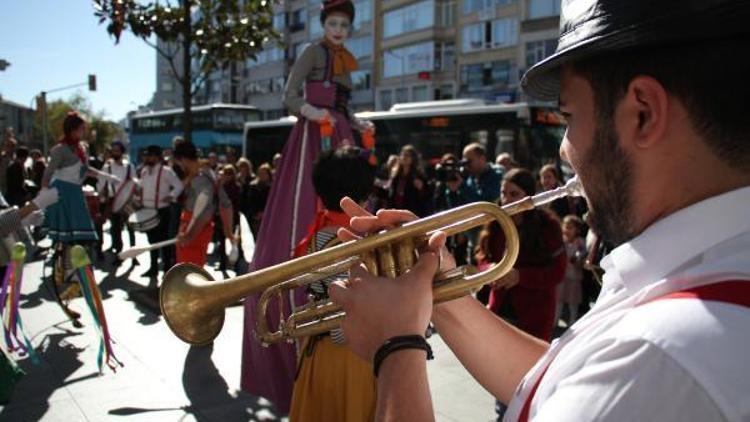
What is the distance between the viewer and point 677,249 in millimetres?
951

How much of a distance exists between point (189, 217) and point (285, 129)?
1293 centimetres

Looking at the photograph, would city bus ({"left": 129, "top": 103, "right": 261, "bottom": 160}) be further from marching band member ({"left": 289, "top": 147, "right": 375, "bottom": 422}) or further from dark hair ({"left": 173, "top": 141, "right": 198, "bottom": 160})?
marching band member ({"left": 289, "top": 147, "right": 375, "bottom": 422})

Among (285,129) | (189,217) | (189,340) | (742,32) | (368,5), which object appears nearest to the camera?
(742,32)

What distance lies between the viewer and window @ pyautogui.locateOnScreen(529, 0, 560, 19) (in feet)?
100

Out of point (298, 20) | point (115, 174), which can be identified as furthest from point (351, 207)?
point (298, 20)

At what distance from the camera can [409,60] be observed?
38875 mm

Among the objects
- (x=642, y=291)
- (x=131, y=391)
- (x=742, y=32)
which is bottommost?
(x=131, y=391)

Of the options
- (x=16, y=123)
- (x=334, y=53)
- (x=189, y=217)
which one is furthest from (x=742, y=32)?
(x=16, y=123)

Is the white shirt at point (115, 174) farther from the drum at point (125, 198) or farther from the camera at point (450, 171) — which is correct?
the camera at point (450, 171)

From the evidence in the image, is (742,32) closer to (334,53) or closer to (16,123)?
(334,53)

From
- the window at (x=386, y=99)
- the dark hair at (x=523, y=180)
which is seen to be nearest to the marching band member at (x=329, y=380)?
the dark hair at (x=523, y=180)

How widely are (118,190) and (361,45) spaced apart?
36.6 m

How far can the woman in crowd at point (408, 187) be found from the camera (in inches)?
314

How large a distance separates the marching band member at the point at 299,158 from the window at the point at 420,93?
113 ft
